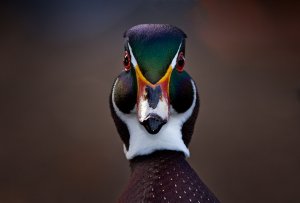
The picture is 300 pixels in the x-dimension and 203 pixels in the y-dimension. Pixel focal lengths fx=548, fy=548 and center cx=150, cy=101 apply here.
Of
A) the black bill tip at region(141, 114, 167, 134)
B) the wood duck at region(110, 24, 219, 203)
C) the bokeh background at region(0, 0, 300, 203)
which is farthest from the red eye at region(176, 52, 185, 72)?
the bokeh background at region(0, 0, 300, 203)

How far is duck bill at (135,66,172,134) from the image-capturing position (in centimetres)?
65

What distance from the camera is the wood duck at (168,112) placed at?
2.27 ft

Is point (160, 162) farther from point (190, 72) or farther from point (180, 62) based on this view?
point (190, 72)

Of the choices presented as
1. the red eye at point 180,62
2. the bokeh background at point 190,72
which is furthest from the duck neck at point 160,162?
the bokeh background at point 190,72

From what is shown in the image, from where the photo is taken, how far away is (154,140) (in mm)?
729

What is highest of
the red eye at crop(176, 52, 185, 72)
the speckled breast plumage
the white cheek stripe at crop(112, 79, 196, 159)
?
the red eye at crop(176, 52, 185, 72)

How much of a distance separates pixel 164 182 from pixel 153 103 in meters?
0.12

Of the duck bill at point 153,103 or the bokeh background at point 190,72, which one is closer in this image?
the duck bill at point 153,103

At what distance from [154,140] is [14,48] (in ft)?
3.05

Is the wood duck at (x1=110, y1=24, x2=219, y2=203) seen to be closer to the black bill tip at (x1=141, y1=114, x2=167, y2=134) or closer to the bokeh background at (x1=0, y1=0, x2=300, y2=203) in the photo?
the black bill tip at (x1=141, y1=114, x2=167, y2=134)

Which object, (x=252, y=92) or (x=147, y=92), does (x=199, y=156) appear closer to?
(x=252, y=92)

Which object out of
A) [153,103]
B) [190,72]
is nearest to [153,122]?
[153,103]

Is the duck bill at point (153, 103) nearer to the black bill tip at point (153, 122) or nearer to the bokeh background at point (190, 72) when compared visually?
the black bill tip at point (153, 122)

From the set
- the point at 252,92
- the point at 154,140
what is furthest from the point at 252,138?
the point at 154,140
